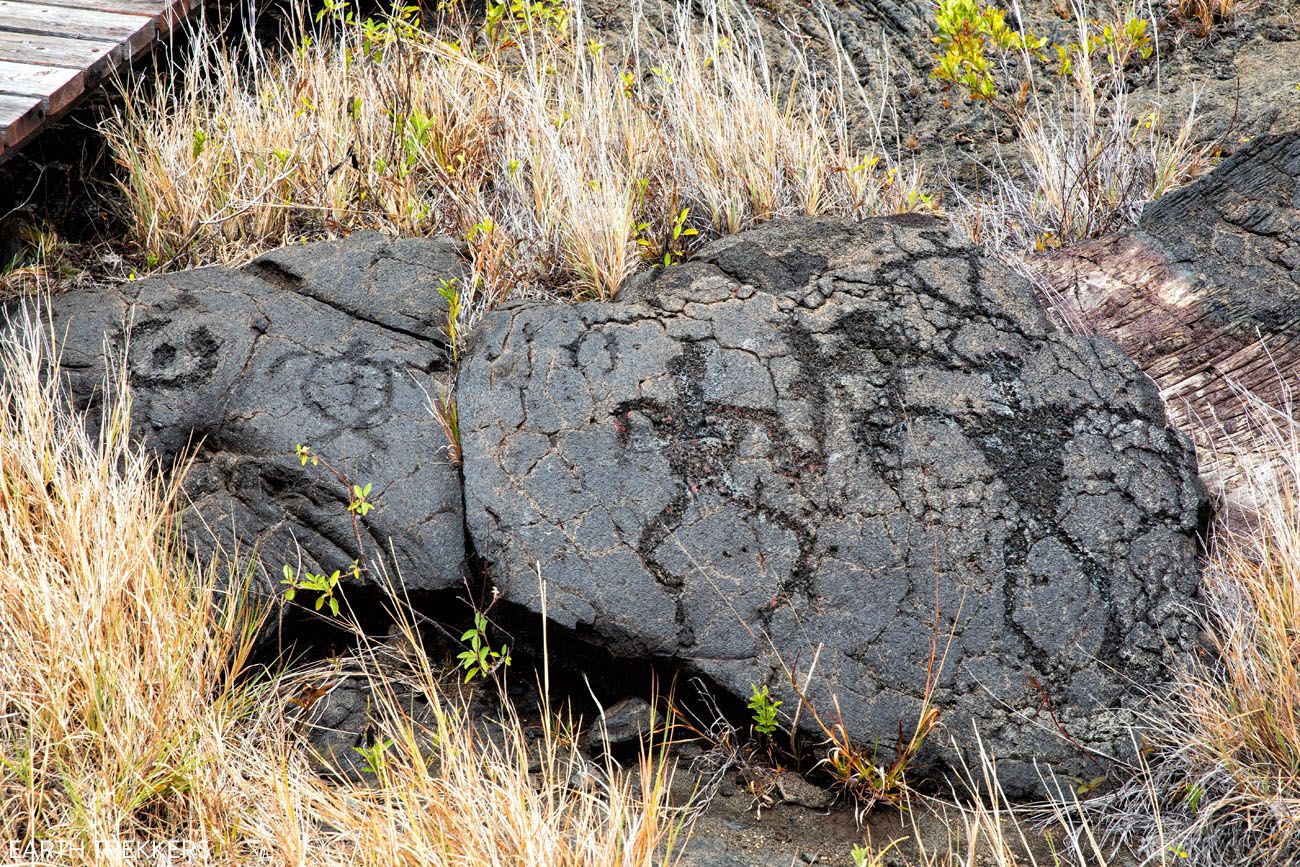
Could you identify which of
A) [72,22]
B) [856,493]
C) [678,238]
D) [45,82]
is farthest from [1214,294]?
[72,22]

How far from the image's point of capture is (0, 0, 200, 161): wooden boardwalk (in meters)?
3.54

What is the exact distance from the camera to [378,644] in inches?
114

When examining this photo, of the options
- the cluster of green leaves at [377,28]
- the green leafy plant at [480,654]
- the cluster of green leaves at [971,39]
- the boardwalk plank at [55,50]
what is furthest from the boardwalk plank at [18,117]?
the cluster of green leaves at [971,39]

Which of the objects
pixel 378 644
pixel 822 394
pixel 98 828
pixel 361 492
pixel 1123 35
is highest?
pixel 1123 35

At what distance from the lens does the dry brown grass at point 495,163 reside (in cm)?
356

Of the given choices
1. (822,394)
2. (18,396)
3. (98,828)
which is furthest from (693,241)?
(98,828)

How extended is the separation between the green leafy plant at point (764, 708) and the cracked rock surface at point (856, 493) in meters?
0.04

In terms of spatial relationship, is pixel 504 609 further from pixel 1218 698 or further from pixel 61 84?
pixel 61 84

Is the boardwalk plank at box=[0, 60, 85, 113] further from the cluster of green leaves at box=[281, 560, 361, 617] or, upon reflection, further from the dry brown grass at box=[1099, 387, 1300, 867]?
the dry brown grass at box=[1099, 387, 1300, 867]

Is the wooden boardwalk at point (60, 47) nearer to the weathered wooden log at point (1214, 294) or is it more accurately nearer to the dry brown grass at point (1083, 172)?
the dry brown grass at point (1083, 172)

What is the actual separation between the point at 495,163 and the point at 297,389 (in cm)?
136

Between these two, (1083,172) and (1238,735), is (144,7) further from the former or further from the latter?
(1238,735)

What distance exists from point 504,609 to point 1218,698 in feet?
5.64

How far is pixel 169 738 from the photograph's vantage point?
2398mm
